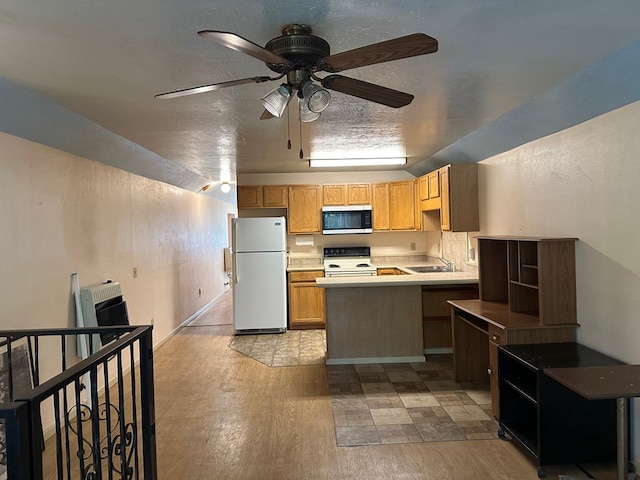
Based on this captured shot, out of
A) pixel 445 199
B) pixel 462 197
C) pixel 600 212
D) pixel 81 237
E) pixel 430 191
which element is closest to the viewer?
pixel 600 212

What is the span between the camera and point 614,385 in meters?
1.93

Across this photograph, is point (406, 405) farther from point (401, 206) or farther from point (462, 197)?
point (401, 206)

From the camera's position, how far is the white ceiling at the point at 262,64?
1.74 meters

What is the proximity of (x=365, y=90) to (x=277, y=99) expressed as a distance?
0.41 metres

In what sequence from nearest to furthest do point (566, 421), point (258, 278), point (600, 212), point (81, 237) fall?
point (566, 421), point (600, 212), point (81, 237), point (258, 278)

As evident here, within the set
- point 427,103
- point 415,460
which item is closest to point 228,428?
point 415,460

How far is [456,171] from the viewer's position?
15.2 feet

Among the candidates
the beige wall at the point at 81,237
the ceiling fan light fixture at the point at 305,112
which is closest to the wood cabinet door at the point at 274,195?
the beige wall at the point at 81,237

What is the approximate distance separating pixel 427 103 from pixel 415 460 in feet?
8.00

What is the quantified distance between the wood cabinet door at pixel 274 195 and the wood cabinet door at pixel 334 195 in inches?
22.2

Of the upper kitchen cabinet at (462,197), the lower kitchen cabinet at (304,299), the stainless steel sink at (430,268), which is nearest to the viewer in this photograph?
the upper kitchen cabinet at (462,197)

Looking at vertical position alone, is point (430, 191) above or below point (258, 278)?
above

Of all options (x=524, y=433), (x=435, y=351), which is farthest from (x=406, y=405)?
(x=435, y=351)

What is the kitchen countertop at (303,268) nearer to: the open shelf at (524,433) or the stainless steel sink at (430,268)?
the stainless steel sink at (430,268)
